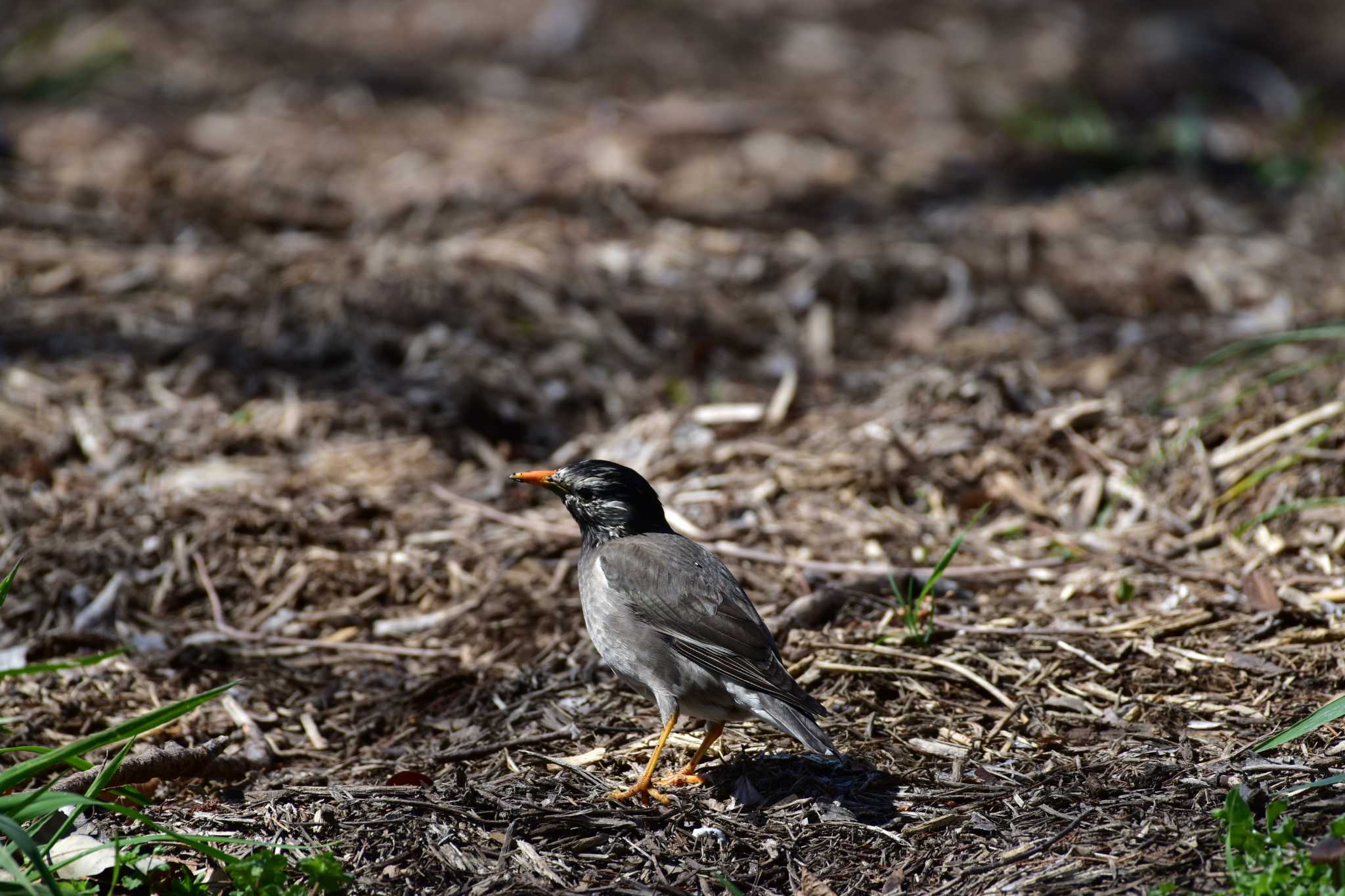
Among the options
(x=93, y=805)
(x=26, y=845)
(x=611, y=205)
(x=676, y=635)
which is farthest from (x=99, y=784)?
(x=611, y=205)

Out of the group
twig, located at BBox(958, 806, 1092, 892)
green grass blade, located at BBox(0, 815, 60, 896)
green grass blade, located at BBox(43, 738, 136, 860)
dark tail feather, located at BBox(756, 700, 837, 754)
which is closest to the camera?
green grass blade, located at BBox(0, 815, 60, 896)

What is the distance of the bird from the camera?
149 inches

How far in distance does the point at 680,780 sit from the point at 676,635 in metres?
0.47

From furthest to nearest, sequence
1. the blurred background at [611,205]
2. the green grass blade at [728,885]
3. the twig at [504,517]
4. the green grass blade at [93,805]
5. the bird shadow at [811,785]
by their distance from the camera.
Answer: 1. the blurred background at [611,205]
2. the twig at [504,517]
3. the bird shadow at [811,785]
4. the green grass blade at [728,885]
5. the green grass blade at [93,805]

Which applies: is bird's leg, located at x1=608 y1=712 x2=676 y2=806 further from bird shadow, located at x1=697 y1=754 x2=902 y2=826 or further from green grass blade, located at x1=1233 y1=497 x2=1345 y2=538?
green grass blade, located at x1=1233 y1=497 x2=1345 y2=538

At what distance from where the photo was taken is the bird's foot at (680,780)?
13.0 ft

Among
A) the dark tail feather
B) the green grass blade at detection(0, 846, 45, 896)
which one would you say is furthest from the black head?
the green grass blade at detection(0, 846, 45, 896)

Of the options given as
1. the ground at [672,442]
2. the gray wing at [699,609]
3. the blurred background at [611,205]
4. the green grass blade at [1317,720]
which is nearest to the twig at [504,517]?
the ground at [672,442]

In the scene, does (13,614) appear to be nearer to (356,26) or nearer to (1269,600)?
(1269,600)

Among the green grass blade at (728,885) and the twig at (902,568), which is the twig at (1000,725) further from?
the green grass blade at (728,885)

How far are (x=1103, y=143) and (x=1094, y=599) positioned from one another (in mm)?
6438

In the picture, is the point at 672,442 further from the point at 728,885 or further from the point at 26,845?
the point at 26,845

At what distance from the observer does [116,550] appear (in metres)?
5.15

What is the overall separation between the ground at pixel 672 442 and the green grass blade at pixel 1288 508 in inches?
1.9
